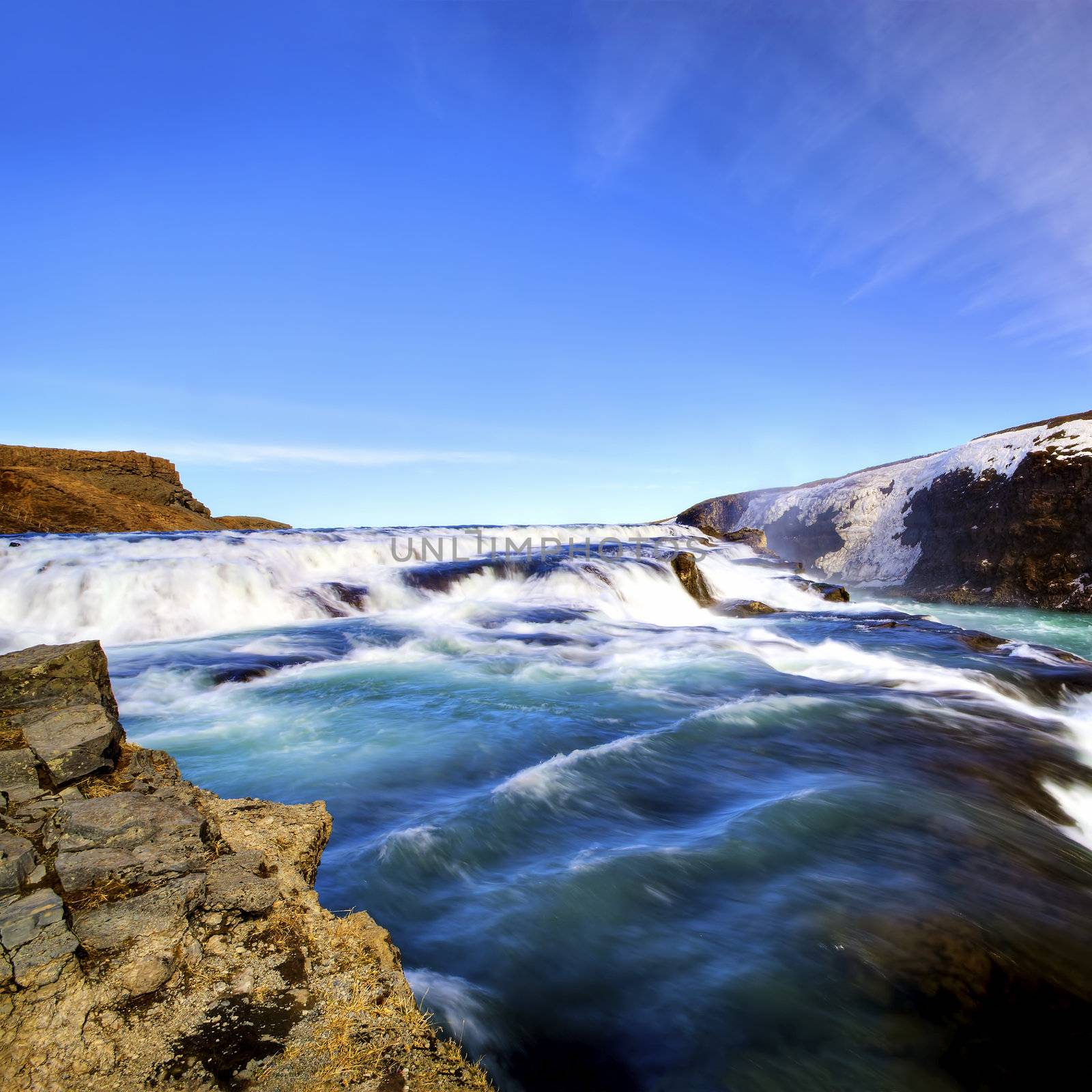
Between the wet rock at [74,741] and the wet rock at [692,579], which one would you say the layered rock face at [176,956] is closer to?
the wet rock at [74,741]

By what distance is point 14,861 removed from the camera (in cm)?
206

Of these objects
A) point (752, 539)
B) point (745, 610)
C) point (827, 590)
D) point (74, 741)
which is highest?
point (752, 539)

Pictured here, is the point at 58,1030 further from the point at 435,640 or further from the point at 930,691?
the point at 435,640

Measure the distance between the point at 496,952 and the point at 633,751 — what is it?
2702 mm

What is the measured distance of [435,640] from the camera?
10.6 meters

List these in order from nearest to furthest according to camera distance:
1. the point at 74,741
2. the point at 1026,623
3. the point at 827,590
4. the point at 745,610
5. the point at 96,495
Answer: the point at 74,741, the point at 745,610, the point at 1026,623, the point at 827,590, the point at 96,495

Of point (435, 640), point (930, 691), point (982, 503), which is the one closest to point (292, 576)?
point (435, 640)

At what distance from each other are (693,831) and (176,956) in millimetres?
2988

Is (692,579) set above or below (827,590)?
above

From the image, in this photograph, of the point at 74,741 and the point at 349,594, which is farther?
the point at 349,594

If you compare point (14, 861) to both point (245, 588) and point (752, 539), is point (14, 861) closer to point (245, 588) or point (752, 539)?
point (245, 588)

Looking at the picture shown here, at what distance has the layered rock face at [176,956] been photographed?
148cm

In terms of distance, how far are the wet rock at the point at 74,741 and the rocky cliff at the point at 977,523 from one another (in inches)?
843

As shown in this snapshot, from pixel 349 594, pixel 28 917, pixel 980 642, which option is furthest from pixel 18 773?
pixel 349 594
